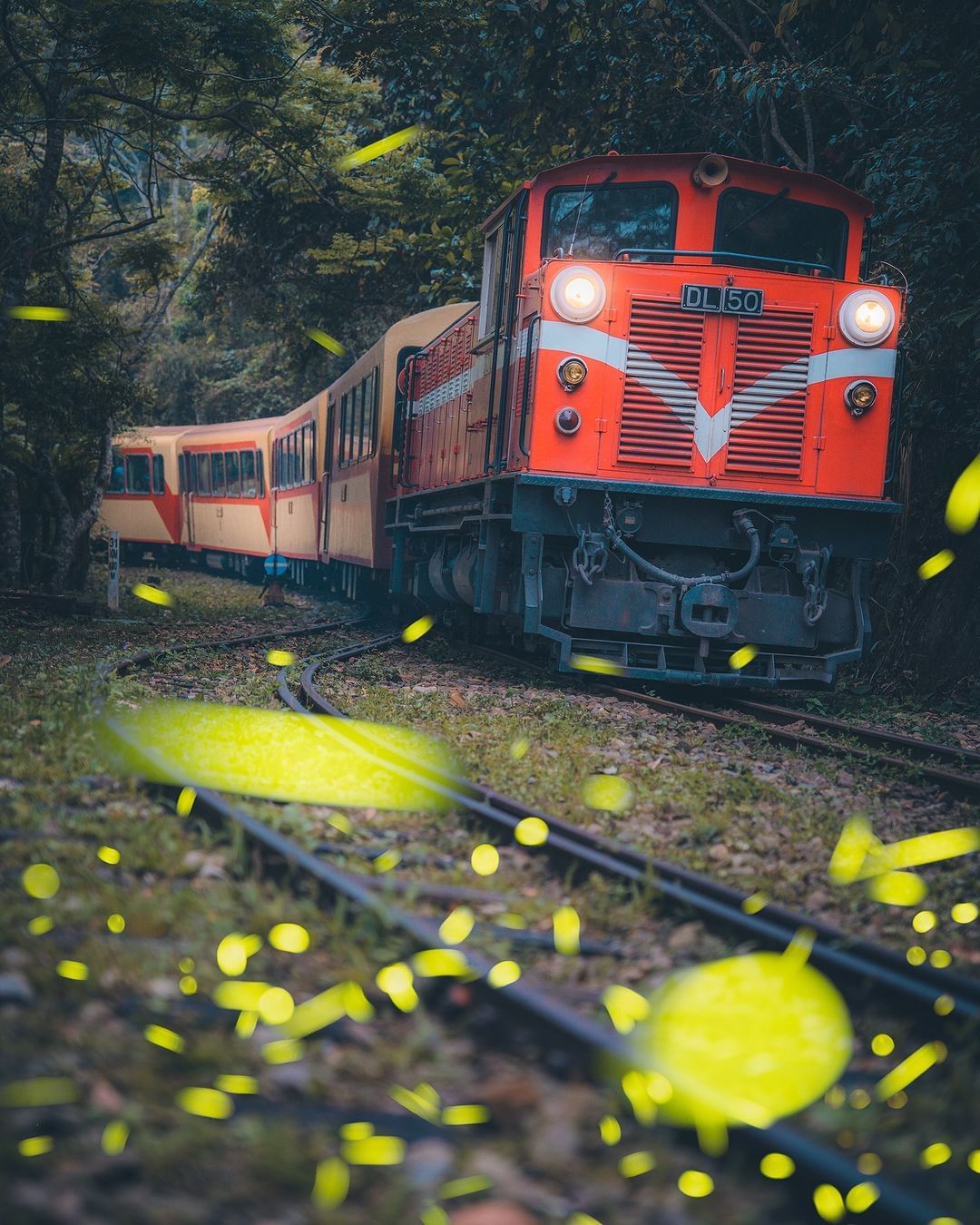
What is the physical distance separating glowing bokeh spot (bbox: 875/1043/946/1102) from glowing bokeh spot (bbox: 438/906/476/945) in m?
1.18

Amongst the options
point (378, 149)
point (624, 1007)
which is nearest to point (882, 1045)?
point (624, 1007)

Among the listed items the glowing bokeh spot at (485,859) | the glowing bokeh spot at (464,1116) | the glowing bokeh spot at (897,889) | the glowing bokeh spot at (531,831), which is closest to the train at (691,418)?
the glowing bokeh spot at (531,831)

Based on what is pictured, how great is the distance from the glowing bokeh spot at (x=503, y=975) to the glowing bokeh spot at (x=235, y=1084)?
26.7 inches

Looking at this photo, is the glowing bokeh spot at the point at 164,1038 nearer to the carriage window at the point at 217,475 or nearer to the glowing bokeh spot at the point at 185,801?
the glowing bokeh spot at the point at 185,801

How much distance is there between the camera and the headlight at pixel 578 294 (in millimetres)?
7852

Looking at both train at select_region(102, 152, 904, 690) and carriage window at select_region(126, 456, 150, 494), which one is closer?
train at select_region(102, 152, 904, 690)

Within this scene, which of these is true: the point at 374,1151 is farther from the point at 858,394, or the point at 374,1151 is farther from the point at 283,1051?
the point at 858,394

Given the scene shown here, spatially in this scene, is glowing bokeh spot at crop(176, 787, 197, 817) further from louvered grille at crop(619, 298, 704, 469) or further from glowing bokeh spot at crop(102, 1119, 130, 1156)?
louvered grille at crop(619, 298, 704, 469)

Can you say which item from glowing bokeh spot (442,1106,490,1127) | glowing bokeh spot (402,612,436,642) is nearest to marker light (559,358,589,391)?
glowing bokeh spot (402,612,436,642)

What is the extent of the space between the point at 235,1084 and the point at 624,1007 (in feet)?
3.35

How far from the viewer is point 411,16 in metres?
11.4

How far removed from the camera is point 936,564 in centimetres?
1001

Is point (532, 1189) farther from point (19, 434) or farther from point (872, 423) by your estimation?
point (19, 434)

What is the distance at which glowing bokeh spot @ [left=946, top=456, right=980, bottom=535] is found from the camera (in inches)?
387
